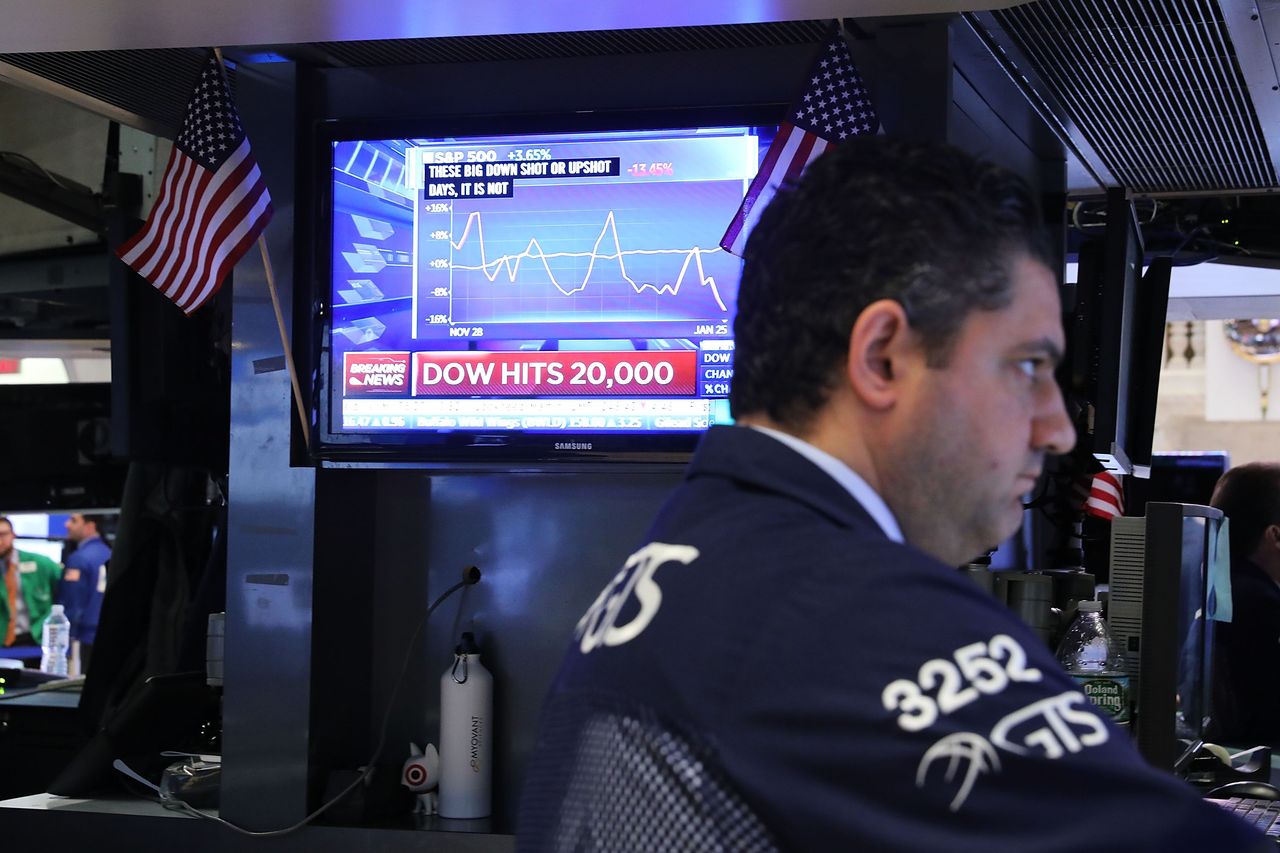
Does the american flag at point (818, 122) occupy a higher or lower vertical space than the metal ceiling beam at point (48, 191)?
lower

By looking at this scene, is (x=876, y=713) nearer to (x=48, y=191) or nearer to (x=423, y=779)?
(x=423, y=779)

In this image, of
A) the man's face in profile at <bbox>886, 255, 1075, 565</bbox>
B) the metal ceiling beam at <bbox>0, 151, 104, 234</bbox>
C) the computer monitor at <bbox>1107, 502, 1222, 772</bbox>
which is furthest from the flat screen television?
the metal ceiling beam at <bbox>0, 151, 104, 234</bbox>

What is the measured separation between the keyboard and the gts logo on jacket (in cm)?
166

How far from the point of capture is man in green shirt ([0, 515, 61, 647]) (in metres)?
8.42

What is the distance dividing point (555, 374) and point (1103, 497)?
5.89 ft

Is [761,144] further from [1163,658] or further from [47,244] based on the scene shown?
[47,244]

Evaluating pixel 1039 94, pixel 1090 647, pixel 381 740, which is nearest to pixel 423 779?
pixel 381 740

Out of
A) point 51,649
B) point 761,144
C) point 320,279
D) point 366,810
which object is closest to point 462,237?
point 320,279

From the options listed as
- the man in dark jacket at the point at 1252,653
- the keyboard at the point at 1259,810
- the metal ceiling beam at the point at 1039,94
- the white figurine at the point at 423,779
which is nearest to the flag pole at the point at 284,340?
the white figurine at the point at 423,779

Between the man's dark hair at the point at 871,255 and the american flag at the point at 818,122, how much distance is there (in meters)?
1.71

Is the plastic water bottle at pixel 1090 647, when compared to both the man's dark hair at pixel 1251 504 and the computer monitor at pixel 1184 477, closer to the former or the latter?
the man's dark hair at pixel 1251 504

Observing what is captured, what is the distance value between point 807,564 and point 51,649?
24.2ft

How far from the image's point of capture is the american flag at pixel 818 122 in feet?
8.71

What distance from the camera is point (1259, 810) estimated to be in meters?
2.40
